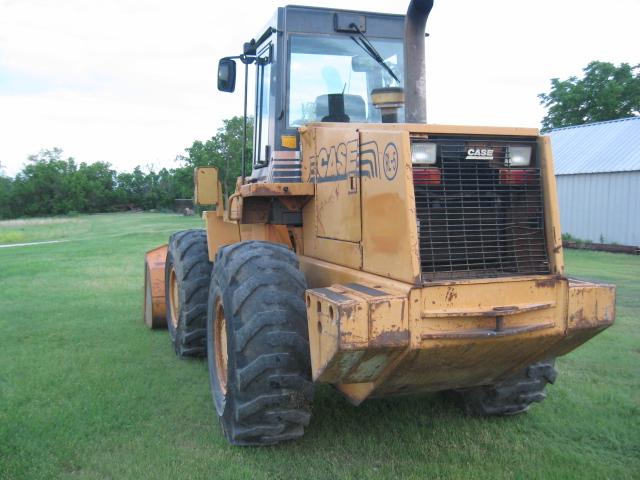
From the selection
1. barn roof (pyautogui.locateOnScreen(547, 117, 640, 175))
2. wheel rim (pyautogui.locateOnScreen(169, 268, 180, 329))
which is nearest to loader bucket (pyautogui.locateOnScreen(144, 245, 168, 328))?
wheel rim (pyautogui.locateOnScreen(169, 268, 180, 329))

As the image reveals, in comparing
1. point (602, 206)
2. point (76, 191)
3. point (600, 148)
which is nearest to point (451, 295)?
point (602, 206)

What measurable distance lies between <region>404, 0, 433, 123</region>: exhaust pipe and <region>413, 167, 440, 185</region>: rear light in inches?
41.6

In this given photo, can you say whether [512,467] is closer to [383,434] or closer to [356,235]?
[383,434]

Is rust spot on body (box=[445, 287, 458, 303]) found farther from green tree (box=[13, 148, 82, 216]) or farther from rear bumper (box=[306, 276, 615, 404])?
green tree (box=[13, 148, 82, 216])

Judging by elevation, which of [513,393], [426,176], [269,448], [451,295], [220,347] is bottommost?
[269,448]

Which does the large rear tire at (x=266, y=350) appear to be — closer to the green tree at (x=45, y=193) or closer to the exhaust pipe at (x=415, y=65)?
the exhaust pipe at (x=415, y=65)

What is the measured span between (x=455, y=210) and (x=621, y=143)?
20.9 meters

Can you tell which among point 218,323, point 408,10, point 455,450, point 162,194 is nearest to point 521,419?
point 455,450

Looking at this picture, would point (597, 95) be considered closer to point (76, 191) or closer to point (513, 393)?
point (513, 393)

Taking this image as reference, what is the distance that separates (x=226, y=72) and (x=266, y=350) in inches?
113

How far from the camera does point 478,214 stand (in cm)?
388

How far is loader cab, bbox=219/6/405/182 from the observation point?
5.26 meters

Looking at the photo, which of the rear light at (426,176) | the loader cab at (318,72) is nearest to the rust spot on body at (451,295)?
the rear light at (426,176)

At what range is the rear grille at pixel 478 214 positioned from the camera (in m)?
3.75
